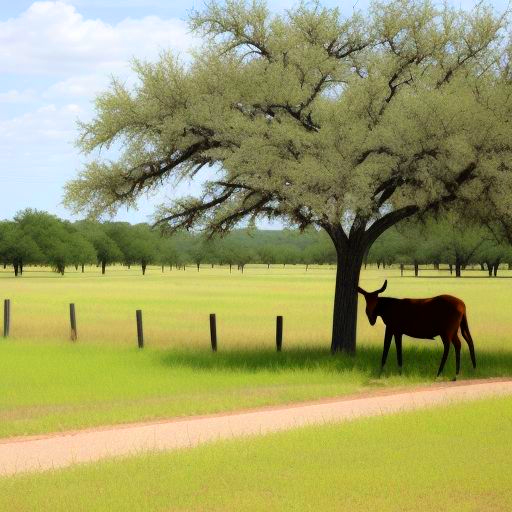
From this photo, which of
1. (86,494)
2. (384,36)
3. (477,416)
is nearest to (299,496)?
(86,494)

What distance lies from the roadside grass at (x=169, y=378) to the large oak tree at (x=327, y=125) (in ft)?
9.19

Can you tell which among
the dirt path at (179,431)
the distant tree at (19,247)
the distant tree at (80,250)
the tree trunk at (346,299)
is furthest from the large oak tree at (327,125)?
the distant tree at (80,250)

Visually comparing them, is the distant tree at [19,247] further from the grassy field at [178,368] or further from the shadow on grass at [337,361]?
the shadow on grass at [337,361]

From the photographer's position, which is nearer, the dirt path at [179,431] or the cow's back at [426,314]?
the dirt path at [179,431]

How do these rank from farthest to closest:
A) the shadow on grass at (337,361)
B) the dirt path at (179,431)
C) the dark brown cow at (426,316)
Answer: the shadow on grass at (337,361), the dark brown cow at (426,316), the dirt path at (179,431)

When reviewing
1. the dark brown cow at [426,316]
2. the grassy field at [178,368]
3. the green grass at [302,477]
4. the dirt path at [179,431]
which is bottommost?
the grassy field at [178,368]

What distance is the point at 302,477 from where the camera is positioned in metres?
9.76

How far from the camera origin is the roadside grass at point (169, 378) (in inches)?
654

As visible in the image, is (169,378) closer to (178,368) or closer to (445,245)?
(178,368)

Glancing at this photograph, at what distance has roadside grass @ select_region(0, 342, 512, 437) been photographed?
54.5ft

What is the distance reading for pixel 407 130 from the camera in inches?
885

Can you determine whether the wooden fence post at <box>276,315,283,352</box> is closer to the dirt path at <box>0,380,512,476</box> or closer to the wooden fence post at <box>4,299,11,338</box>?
the dirt path at <box>0,380,512,476</box>

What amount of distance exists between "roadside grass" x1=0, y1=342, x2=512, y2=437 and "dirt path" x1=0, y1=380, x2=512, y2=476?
93 cm

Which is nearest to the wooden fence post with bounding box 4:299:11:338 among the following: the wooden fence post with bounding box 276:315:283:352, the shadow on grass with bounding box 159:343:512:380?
the shadow on grass with bounding box 159:343:512:380
